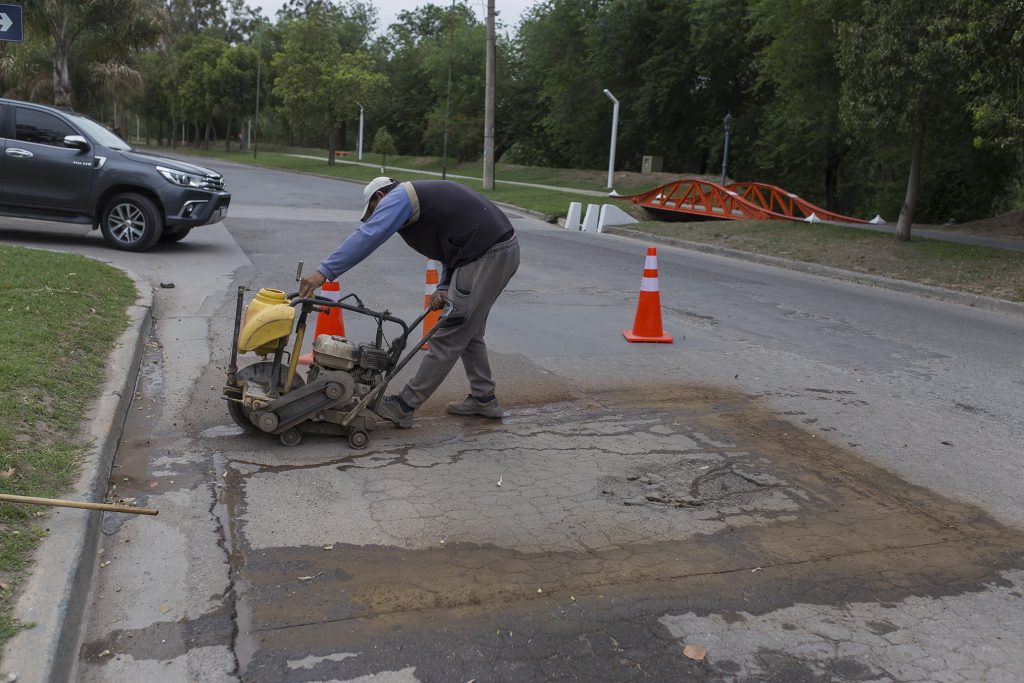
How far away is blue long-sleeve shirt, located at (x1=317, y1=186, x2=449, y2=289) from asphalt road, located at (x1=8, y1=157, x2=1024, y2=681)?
1085mm

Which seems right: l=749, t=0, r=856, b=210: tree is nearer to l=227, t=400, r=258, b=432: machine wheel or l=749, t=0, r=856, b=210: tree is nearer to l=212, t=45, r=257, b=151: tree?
l=227, t=400, r=258, b=432: machine wheel

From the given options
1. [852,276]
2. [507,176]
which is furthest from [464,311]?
[507,176]

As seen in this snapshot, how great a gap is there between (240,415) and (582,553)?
236 centimetres

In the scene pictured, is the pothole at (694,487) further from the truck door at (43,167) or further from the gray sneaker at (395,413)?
the truck door at (43,167)

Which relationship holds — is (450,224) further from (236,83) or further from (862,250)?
(236,83)

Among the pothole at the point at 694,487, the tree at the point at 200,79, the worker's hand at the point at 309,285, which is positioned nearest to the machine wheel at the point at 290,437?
the worker's hand at the point at 309,285

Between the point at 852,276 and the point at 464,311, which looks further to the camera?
the point at 852,276

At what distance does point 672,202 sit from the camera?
27109mm

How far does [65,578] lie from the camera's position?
342 cm

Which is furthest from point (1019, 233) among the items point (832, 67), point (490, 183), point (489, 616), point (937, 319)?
point (489, 616)

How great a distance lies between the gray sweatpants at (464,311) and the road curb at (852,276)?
9.38 m

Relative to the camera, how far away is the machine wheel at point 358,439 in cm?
542

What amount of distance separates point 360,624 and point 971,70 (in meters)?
14.9

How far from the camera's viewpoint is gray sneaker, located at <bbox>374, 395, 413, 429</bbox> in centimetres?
577
